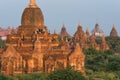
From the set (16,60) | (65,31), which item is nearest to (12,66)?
(16,60)

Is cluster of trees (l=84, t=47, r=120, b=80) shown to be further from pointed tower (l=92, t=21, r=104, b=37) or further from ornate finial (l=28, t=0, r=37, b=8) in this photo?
pointed tower (l=92, t=21, r=104, b=37)

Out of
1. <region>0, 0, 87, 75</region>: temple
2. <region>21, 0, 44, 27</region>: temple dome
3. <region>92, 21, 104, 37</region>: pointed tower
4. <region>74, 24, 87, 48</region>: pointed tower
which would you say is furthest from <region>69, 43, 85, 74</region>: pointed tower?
<region>92, 21, 104, 37</region>: pointed tower

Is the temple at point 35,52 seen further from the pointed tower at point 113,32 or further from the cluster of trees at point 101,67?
the pointed tower at point 113,32

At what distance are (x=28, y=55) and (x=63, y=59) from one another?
232 cm

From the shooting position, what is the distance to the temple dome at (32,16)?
40031 millimetres

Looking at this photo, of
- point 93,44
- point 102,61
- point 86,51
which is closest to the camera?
point 102,61

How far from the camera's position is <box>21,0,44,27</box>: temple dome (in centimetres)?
4003

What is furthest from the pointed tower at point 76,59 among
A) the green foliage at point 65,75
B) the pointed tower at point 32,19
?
the green foliage at point 65,75

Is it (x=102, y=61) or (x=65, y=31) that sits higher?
(x=65, y=31)

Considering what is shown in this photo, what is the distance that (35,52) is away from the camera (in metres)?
37.9

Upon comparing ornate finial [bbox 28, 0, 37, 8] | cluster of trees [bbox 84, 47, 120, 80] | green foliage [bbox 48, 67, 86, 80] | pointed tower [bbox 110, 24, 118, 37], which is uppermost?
pointed tower [bbox 110, 24, 118, 37]

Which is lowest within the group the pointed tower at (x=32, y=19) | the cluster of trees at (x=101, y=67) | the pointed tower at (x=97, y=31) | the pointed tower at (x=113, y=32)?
the cluster of trees at (x=101, y=67)

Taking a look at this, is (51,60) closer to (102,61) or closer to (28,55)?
(28,55)

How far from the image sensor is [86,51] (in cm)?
5931
